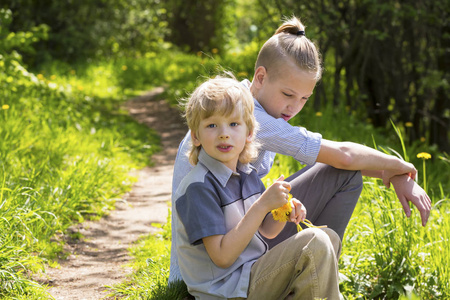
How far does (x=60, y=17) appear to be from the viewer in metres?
9.45

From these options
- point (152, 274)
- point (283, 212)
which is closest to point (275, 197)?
point (283, 212)

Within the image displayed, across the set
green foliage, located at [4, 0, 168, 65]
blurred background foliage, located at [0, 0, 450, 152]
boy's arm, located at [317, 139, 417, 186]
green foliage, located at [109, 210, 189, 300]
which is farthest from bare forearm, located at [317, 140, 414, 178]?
green foliage, located at [4, 0, 168, 65]

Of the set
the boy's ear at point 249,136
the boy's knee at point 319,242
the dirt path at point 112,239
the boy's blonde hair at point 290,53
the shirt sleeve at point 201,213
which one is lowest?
the dirt path at point 112,239

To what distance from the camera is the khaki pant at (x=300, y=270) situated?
2014 mm

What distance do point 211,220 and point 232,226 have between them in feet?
0.38

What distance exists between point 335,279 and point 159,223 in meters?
1.85

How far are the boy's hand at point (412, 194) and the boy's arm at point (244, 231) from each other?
30.1 inches

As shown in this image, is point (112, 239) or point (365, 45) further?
point (365, 45)

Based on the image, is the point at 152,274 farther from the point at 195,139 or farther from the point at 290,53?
the point at 290,53

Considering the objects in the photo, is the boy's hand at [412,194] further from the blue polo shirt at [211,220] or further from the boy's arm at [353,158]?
the blue polo shirt at [211,220]

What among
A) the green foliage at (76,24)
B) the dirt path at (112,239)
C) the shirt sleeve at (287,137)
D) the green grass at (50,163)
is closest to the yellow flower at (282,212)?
the shirt sleeve at (287,137)

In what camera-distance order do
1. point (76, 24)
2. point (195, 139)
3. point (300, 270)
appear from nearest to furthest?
point (300, 270) → point (195, 139) → point (76, 24)

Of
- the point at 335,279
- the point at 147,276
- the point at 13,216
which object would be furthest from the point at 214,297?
the point at 13,216

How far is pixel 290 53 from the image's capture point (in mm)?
2389
